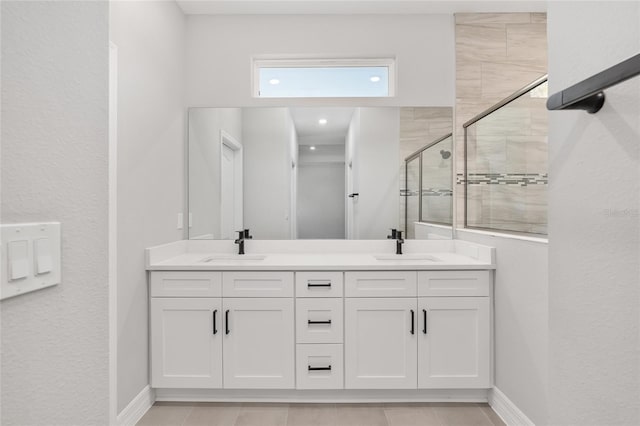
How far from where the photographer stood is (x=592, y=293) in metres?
0.60

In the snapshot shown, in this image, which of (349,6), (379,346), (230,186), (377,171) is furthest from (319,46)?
(379,346)

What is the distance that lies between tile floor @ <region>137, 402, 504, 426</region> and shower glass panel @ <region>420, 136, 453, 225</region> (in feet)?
4.37

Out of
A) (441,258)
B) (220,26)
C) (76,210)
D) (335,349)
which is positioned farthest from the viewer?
(220,26)

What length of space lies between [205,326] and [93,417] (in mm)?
1495

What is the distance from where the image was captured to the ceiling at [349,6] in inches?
103

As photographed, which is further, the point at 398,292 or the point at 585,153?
the point at 398,292

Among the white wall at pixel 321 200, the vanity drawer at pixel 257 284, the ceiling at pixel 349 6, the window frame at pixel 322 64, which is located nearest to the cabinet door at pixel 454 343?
the vanity drawer at pixel 257 284

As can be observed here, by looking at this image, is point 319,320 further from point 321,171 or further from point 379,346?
point 321,171

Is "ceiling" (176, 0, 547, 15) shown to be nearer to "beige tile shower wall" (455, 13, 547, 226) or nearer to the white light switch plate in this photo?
"beige tile shower wall" (455, 13, 547, 226)

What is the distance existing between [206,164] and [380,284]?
164cm

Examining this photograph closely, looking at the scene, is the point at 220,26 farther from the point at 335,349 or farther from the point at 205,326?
the point at 335,349

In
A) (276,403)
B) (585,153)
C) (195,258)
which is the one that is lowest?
(276,403)

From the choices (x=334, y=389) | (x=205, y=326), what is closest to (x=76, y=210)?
(x=205, y=326)

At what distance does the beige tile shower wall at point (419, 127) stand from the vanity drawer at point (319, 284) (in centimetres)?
85
